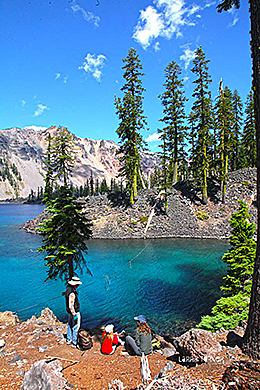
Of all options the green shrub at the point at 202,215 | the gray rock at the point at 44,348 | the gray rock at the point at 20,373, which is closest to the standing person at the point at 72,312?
the gray rock at the point at 44,348

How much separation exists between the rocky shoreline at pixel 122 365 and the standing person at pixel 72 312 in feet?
0.99

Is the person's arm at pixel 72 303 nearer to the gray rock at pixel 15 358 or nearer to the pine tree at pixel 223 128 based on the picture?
the gray rock at pixel 15 358

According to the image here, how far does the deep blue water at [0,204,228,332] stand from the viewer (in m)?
12.5

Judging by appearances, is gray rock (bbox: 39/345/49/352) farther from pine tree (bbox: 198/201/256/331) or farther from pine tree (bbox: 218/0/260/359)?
pine tree (bbox: 218/0/260/359)

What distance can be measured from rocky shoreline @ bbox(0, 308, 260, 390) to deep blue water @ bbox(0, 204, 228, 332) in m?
3.68

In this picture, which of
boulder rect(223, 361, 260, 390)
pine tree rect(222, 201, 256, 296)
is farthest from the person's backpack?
pine tree rect(222, 201, 256, 296)

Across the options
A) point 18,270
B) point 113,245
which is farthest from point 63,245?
point 113,245

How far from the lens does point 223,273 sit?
57.9 ft

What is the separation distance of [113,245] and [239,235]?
1750 centimetres

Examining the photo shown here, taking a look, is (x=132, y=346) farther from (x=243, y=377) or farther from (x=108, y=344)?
(x=243, y=377)

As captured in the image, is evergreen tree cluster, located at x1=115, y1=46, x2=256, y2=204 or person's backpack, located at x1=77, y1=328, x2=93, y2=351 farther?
evergreen tree cluster, located at x1=115, y1=46, x2=256, y2=204

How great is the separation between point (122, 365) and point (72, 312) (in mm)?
2172

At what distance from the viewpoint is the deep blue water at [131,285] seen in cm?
1249

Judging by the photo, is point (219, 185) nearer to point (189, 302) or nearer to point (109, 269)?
point (109, 269)
